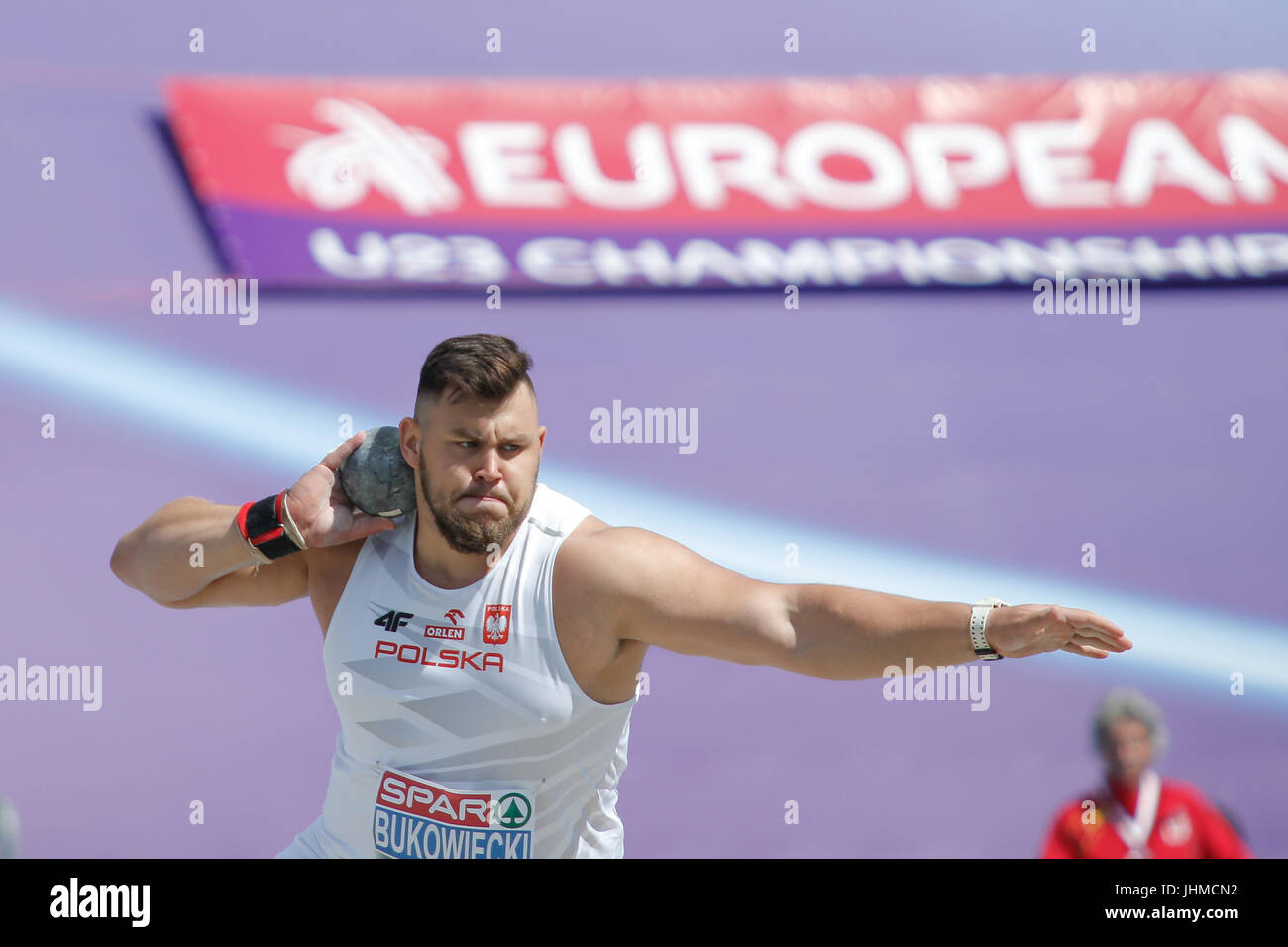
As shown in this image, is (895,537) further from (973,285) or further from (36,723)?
(36,723)

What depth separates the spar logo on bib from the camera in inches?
126

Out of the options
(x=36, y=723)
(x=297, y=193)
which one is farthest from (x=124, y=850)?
(x=297, y=193)

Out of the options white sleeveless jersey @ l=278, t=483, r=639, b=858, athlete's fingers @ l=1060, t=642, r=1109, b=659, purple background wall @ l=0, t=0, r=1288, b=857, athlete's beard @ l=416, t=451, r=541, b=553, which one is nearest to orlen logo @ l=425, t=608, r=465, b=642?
white sleeveless jersey @ l=278, t=483, r=639, b=858

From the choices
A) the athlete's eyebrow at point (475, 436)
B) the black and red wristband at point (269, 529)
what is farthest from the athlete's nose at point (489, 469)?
the black and red wristband at point (269, 529)

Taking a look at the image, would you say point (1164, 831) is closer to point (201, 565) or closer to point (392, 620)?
point (392, 620)

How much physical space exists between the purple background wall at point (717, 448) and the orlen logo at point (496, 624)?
263 cm

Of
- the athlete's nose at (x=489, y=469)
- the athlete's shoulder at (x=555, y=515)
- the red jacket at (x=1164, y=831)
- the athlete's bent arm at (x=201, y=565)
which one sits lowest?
the red jacket at (x=1164, y=831)

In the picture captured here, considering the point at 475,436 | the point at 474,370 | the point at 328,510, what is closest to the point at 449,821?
the point at 328,510

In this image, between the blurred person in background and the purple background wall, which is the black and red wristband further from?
the blurred person in background

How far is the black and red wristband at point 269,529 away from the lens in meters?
3.24

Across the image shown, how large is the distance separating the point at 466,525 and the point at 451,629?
26 cm

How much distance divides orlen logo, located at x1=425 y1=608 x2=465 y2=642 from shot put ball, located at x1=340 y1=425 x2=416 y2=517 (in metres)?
0.31

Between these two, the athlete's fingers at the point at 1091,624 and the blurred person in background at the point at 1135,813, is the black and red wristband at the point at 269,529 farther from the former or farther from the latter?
the blurred person in background at the point at 1135,813

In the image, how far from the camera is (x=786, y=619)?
9.99 feet
